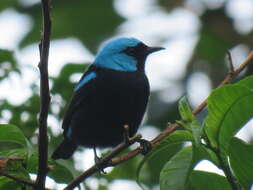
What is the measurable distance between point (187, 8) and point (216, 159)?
3.66m

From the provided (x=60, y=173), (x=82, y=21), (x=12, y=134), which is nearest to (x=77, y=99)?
(x=60, y=173)

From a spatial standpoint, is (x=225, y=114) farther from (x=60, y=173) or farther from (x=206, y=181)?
(x=60, y=173)

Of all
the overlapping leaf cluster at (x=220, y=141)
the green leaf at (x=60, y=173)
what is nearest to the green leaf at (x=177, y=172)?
the overlapping leaf cluster at (x=220, y=141)

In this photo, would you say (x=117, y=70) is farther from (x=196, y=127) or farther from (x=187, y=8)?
(x=196, y=127)

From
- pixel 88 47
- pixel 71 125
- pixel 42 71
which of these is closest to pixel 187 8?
pixel 88 47

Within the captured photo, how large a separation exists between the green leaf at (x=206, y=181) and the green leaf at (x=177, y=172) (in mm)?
134

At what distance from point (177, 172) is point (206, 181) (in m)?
0.19

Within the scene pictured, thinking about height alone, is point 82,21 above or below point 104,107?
above

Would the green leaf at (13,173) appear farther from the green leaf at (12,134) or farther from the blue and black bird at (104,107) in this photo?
the blue and black bird at (104,107)

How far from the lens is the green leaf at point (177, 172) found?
2471mm

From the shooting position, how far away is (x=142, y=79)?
4.58 m

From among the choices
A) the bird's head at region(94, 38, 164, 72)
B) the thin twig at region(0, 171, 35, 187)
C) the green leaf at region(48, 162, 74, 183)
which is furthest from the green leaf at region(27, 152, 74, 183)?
the bird's head at region(94, 38, 164, 72)

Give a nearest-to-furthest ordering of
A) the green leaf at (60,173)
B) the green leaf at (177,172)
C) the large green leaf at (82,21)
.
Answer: the green leaf at (177,172)
the green leaf at (60,173)
the large green leaf at (82,21)

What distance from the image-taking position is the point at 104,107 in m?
4.31
